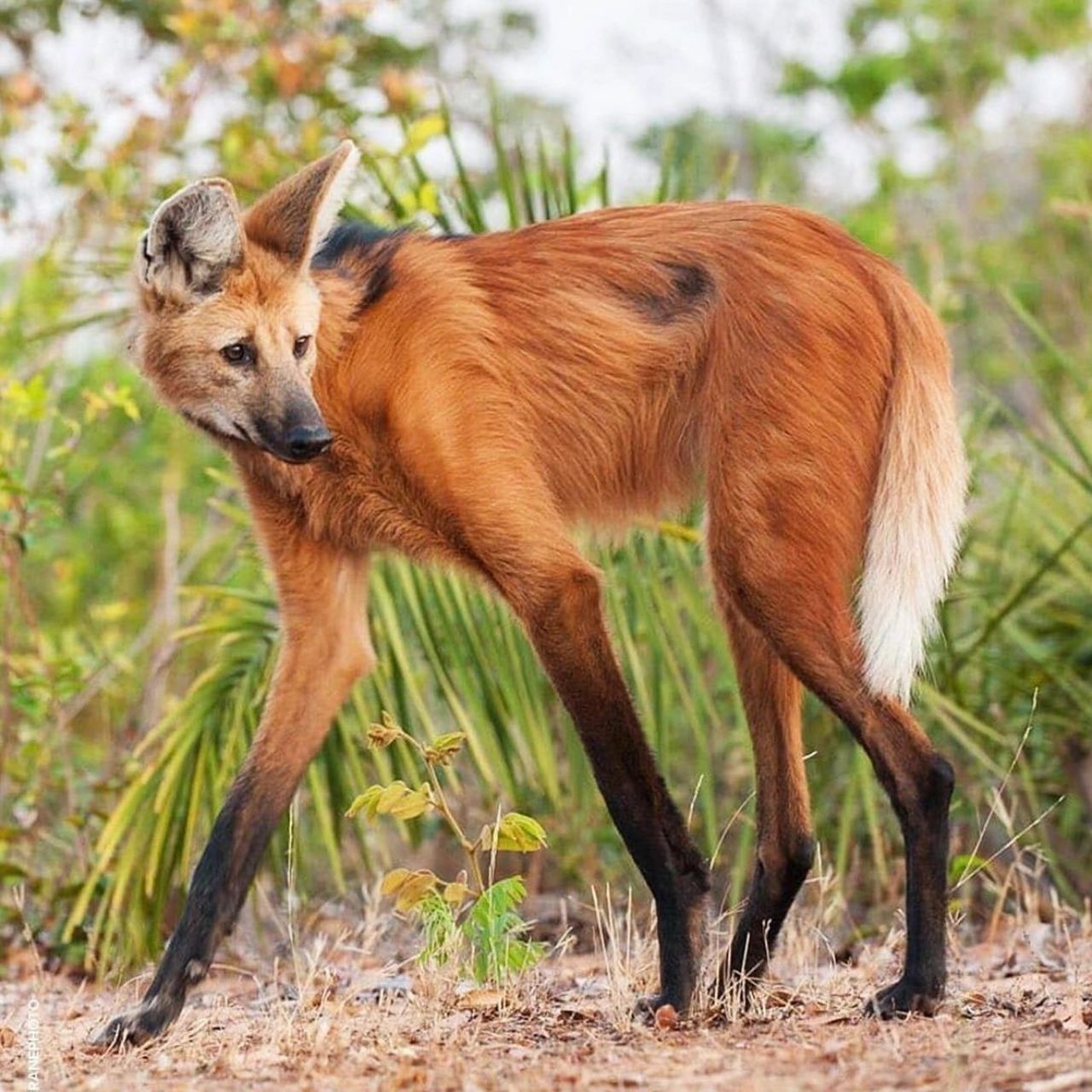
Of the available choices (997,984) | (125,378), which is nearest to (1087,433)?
(997,984)

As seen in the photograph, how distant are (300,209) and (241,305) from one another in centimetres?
22

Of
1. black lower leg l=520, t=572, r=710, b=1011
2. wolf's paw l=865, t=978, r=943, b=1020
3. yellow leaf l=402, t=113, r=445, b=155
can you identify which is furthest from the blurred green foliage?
wolf's paw l=865, t=978, r=943, b=1020

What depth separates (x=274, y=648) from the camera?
412 cm

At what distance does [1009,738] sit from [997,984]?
1.36 metres

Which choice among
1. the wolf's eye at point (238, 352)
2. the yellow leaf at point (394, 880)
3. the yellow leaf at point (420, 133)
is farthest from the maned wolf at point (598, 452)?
the yellow leaf at point (420, 133)

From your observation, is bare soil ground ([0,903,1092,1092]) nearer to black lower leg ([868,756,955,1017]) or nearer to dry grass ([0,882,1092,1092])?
dry grass ([0,882,1092,1092])

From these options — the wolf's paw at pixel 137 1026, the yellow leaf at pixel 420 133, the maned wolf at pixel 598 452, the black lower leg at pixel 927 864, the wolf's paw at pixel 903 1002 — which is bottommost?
the wolf's paw at pixel 903 1002

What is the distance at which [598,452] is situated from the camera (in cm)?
331

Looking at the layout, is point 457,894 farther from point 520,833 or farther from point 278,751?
point 278,751

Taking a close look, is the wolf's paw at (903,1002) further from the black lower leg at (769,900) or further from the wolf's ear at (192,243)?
the wolf's ear at (192,243)

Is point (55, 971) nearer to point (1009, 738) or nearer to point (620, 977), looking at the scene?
point (620, 977)

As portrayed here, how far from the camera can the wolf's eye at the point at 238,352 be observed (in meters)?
3.05

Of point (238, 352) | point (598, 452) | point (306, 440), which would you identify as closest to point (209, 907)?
point (306, 440)

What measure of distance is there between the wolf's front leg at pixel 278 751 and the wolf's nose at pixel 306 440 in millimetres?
383
